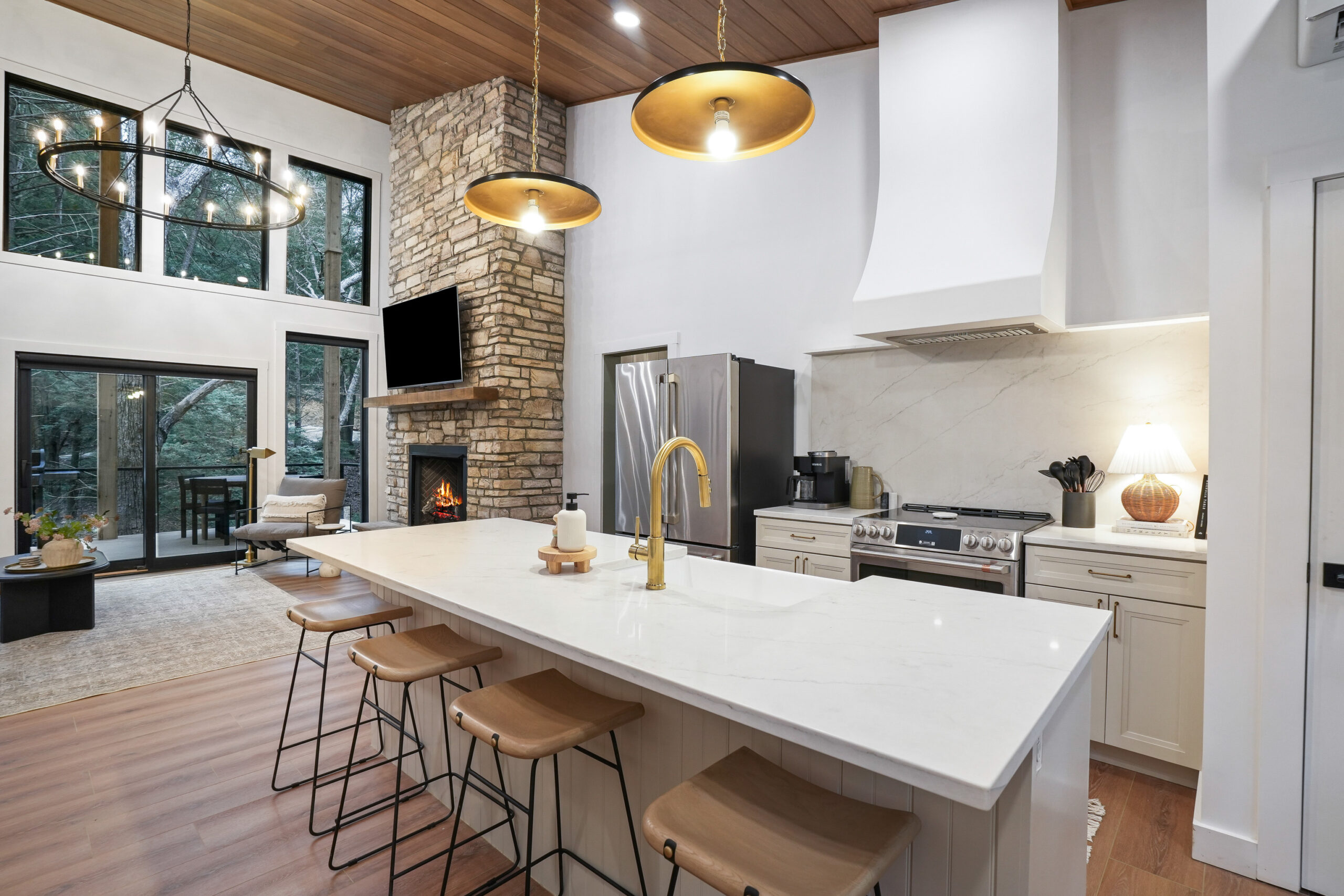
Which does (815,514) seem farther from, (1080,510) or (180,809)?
(180,809)

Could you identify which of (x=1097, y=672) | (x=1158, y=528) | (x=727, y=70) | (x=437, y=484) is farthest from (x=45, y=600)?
(x=1158, y=528)

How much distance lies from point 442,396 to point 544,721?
4.31 metres

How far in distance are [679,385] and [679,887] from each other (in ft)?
8.76

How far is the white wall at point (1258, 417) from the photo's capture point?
183 cm

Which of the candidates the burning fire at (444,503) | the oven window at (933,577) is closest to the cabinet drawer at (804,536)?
the oven window at (933,577)

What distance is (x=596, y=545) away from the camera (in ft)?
7.88

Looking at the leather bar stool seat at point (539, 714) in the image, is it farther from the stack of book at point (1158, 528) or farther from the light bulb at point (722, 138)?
the stack of book at point (1158, 528)

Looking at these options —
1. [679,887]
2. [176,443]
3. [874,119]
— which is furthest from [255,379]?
[679,887]

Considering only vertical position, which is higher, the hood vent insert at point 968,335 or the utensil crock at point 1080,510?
the hood vent insert at point 968,335

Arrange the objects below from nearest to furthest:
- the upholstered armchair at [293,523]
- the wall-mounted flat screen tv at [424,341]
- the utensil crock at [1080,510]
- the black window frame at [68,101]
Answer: the utensil crock at [1080,510] < the black window frame at [68,101] < the wall-mounted flat screen tv at [424,341] < the upholstered armchair at [293,523]

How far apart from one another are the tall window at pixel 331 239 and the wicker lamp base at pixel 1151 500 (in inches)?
268

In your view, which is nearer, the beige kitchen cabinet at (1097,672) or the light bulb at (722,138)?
the light bulb at (722,138)

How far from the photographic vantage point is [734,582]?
1.85m

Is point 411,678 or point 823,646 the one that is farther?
point 411,678
